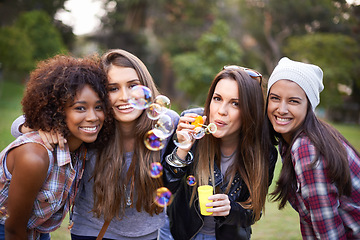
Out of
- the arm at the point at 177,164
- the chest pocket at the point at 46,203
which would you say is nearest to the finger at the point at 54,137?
the chest pocket at the point at 46,203

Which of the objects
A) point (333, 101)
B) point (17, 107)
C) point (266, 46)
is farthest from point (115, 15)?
point (333, 101)

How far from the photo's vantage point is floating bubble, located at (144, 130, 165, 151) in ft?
6.72

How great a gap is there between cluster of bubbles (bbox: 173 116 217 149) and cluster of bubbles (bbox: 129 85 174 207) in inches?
5.0

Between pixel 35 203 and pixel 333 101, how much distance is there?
1727 centimetres

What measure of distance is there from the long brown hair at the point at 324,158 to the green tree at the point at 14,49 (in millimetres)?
12107

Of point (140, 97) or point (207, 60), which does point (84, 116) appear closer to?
point (140, 97)

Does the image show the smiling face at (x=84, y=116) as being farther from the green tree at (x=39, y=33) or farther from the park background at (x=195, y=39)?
the green tree at (x=39, y=33)

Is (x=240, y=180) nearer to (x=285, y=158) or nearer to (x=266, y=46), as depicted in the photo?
(x=285, y=158)

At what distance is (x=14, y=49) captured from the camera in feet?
38.2

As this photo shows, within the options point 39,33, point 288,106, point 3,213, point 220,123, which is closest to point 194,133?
point 220,123

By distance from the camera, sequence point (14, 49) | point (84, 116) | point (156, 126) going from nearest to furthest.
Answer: point (84, 116)
point (156, 126)
point (14, 49)

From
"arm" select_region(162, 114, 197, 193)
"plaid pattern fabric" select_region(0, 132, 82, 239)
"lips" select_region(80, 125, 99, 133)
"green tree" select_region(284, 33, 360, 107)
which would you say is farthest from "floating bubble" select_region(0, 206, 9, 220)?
"green tree" select_region(284, 33, 360, 107)

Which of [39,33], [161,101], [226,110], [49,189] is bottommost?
[49,189]

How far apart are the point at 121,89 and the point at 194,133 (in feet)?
1.84
